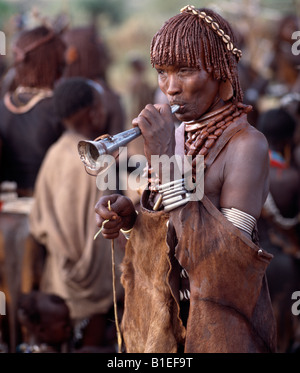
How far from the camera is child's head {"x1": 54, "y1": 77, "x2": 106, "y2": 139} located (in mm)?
4980

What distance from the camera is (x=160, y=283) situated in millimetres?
2764

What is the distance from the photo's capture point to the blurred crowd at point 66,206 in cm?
486

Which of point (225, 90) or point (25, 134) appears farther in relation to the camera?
point (25, 134)

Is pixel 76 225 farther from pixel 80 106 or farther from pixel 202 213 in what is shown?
pixel 202 213

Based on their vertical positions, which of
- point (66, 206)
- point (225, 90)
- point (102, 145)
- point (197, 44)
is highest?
point (197, 44)

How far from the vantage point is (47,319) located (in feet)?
15.5

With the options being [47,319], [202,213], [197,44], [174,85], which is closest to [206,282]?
[202,213]

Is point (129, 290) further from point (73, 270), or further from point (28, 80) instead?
point (28, 80)

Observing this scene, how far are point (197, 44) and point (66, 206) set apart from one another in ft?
8.09

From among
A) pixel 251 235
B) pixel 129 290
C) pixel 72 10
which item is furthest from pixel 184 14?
pixel 72 10

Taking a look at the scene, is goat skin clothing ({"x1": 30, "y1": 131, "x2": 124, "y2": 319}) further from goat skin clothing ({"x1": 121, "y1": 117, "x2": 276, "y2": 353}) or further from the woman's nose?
the woman's nose

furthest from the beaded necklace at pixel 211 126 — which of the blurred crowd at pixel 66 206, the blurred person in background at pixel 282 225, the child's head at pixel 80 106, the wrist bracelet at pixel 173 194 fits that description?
the blurred person in background at pixel 282 225

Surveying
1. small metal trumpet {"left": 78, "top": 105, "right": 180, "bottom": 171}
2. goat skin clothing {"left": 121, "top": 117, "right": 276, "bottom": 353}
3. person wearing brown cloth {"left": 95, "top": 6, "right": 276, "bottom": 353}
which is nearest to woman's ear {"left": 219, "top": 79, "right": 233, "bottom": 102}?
person wearing brown cloth {"left": 95, "top": 6, "right": 276, "bottom": 353}

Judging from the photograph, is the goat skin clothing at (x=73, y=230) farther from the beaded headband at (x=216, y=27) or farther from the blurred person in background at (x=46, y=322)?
the beaded headband at (x=216, y=27)
